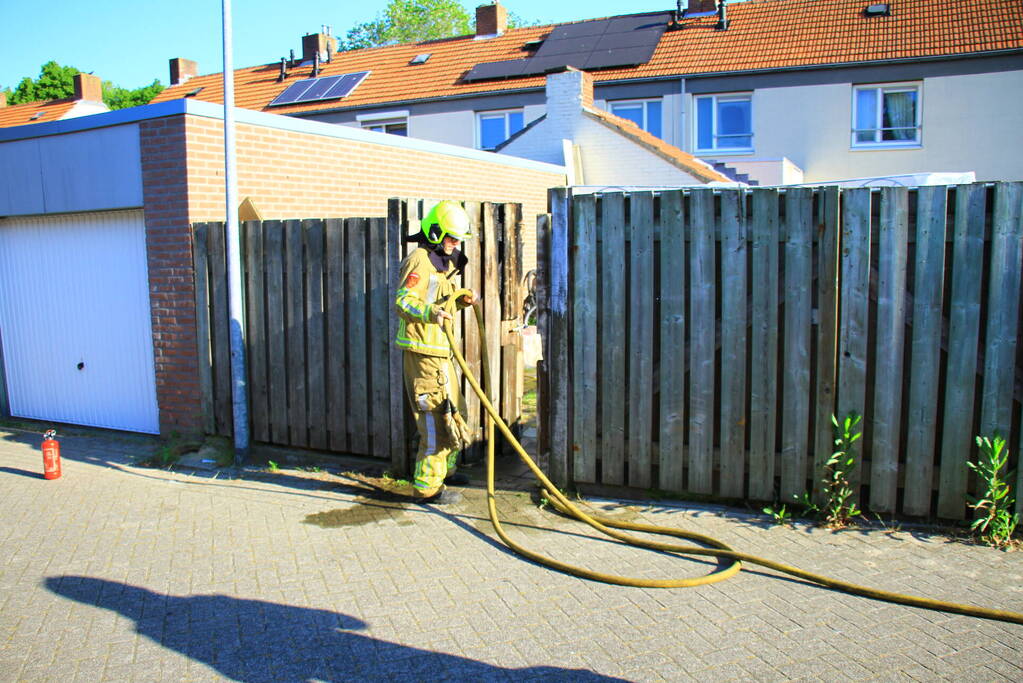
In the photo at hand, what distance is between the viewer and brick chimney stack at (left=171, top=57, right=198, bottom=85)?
114 ft

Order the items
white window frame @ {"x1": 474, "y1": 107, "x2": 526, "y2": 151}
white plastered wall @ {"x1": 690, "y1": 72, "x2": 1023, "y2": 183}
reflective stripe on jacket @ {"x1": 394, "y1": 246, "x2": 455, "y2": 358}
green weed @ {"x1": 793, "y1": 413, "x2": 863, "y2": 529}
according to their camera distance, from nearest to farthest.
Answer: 1. green weed @ {"x1": 793, "y1": 413, "x2": 863, "y2": 529}
2. reflective stripe on jacket @ {"x1": 394, "y1": 246, "x2": 455, "y2": 358}
3. white plastered wall @ {"x1": 690, "y1": 72, "x2": 1023, "y2": 183}
4. white window frame @ {"x1": 474, "y1": 107, "x2": 526, "y2": 151}

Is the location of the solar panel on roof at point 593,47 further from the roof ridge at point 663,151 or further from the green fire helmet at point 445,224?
the green fire helmet at point 445,224

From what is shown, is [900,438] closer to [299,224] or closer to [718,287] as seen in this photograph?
[718,287]

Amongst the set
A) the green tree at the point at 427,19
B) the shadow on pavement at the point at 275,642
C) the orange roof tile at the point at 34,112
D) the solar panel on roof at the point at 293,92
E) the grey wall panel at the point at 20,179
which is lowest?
the shadow on pavement at the point at 275,642

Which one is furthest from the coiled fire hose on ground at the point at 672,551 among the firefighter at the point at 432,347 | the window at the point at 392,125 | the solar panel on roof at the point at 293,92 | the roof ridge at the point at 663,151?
the solar panel on roof at the point at 293,92

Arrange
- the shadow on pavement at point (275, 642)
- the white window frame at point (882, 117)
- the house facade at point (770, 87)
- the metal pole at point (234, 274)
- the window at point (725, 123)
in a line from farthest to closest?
the window at point (725, 123) < the white window frame at point (882, 117) < the house facade at point (770, 87) < the metal pole at point (234, 274) < the shadow on pavement at point (275, 642)

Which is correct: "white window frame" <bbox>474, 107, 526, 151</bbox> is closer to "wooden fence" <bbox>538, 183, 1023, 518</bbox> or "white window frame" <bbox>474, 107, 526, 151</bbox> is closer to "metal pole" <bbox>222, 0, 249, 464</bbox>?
"metal pole" <bbox>222, 0, 249, 464</bbox>

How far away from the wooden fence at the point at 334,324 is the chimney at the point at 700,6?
837 inches

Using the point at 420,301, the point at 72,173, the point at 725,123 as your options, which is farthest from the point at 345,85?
the point at 420,301

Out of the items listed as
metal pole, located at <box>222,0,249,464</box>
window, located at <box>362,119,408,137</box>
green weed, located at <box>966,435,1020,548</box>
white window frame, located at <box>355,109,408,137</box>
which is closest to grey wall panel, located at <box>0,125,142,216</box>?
metal pole, located at <box>222,0,249,464</box>

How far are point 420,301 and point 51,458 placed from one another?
346 centimetres

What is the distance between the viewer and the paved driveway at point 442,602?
3564 millimetres

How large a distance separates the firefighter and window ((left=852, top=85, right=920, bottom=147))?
1863 centimetres

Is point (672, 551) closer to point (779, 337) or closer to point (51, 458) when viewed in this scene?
point (779, 337)
